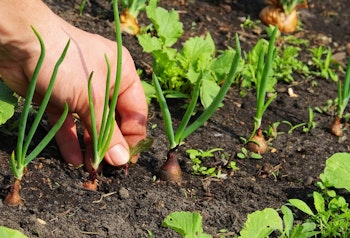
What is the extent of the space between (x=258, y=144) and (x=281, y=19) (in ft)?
4.08

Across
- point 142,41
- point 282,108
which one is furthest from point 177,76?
point 282,108

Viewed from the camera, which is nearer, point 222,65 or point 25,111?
point 25,111

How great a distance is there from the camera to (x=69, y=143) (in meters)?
2.46

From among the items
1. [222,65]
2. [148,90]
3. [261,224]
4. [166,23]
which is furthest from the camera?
[166,23]

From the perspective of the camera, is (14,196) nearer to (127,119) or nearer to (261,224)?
(127,119)

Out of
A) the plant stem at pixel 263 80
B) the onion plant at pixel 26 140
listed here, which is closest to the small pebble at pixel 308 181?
the plant stem at pixel 263 80

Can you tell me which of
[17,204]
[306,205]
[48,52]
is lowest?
[17,204]

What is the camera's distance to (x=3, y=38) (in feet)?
7.31

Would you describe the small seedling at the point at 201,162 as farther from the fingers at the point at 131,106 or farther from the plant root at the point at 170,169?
the fingers at the point at 131,106

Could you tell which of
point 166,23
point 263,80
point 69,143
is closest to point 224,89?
point 263,80

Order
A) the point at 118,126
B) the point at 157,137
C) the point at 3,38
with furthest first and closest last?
the point at 157,137 → the point at 118,126 → the point at 3,38

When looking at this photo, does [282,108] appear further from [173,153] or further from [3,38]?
[3,38]

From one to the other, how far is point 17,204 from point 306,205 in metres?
0.87

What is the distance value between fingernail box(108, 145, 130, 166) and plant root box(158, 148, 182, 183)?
0.14 meters
